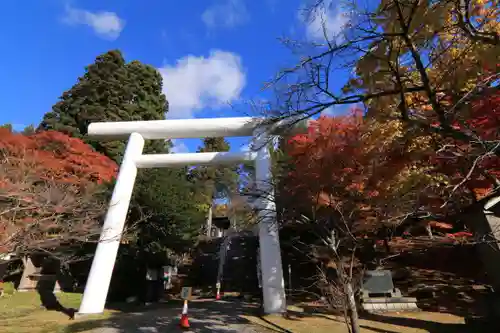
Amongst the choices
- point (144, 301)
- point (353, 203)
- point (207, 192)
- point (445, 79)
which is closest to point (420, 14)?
point (445, 79)

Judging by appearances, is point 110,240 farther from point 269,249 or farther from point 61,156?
point 61,156

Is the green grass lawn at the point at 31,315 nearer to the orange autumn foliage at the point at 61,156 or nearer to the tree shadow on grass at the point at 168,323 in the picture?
the tree shadow on grass at the point at 168,323

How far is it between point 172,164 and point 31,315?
241 inches

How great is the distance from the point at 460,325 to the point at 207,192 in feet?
63.5

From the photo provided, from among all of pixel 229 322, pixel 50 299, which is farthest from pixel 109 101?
pixel 229 322

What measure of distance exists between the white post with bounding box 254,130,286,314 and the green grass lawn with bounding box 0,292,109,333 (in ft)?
15.5

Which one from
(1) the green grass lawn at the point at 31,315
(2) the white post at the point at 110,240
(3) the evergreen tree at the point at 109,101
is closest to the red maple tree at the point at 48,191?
(2) the white post at the point at 110,240

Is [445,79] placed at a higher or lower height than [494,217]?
higher

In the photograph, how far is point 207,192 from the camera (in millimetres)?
23719

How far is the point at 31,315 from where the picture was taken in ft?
27.5

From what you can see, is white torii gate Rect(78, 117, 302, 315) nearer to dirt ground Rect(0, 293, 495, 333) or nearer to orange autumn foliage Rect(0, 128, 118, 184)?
dirt ground Rect(0, 293, 495, 333)

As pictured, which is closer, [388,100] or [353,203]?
[388,100]

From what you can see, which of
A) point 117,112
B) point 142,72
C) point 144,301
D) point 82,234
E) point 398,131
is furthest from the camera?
point 142,72

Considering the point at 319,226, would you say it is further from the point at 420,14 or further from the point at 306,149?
the point at 420,14
